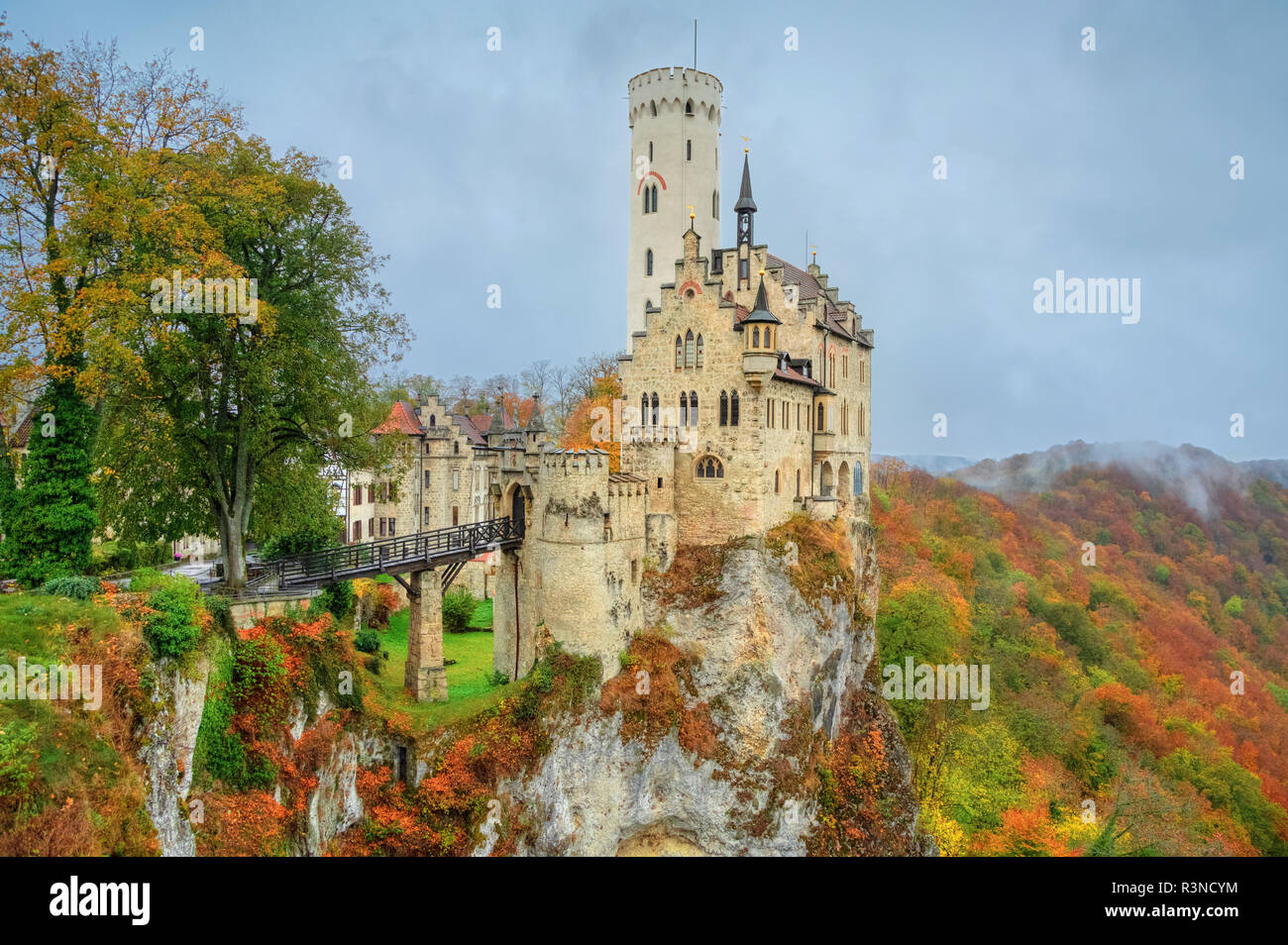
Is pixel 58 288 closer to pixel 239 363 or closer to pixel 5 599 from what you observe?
pixel 239 363

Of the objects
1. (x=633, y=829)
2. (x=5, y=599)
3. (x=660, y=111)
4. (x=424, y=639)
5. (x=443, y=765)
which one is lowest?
(x=633, y=829)

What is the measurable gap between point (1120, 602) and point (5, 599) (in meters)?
85.5

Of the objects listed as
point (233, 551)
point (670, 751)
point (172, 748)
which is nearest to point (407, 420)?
point (233, 551)

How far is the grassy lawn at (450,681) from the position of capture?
27797 mm

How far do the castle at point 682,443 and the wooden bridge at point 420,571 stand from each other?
47 cm

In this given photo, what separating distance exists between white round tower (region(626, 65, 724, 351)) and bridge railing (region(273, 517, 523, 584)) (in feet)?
60.7

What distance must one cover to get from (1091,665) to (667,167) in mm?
51778

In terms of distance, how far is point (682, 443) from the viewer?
34.9 metres

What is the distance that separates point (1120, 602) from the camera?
77.5 meters

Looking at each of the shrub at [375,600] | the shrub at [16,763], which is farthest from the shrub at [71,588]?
the shrub at [375,600]

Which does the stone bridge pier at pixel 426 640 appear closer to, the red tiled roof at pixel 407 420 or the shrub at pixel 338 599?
the shrub at pixel 338 599

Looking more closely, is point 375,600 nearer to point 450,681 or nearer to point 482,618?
point 482,618

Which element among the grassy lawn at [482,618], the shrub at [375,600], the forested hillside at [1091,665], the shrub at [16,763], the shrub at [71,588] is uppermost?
the shrub at [71,588]
